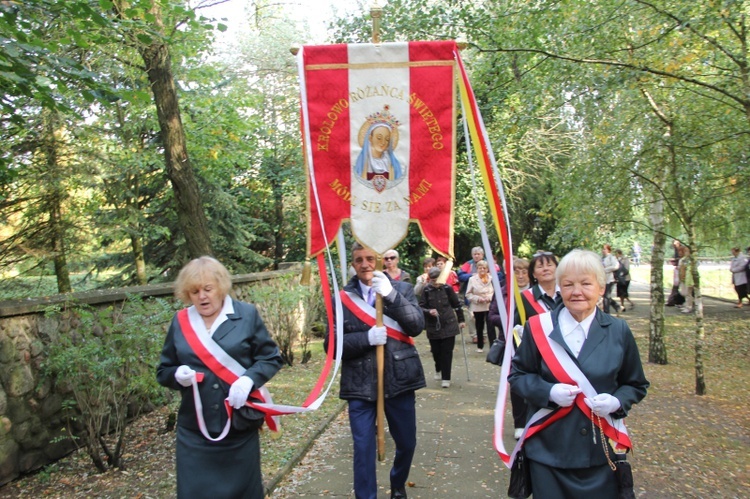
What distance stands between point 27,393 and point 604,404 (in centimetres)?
502

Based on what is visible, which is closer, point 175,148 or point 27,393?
point 27,393

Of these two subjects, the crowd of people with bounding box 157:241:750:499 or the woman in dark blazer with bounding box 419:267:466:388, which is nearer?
the crowd of people with bounding box 157:241:750:499

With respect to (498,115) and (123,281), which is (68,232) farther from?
(498,115)

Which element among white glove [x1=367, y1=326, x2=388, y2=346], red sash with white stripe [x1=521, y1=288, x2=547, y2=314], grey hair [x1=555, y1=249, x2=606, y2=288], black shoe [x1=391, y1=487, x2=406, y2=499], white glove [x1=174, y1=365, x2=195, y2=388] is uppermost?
grey hair [x1=555, y1=249, x2=606, y2=288]

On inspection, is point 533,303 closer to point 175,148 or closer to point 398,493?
point 398,493

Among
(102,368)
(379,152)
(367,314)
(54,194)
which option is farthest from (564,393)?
(54,194)

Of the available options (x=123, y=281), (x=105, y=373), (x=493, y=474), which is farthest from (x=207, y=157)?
(x=493, y=474)

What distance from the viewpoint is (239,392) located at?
3.55 meters

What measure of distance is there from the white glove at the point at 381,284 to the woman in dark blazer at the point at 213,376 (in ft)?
3.19

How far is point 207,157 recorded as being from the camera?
649 inches

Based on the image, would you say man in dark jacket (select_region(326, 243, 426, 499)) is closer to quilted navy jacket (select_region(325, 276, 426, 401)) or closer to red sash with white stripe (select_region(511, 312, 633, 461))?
quilted navy jacket (select_region(325, 276, 426, 401))

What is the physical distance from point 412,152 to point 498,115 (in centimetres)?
1135

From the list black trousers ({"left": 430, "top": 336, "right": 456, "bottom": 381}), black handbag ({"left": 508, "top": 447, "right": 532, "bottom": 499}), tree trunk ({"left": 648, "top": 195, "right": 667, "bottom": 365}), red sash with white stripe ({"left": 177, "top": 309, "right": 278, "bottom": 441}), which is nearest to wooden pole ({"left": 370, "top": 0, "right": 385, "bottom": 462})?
red sash with white stripe ({"left": 177, "top": 309, "right": 278, "bottom": 441})

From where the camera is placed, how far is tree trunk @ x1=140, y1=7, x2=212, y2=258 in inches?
328
